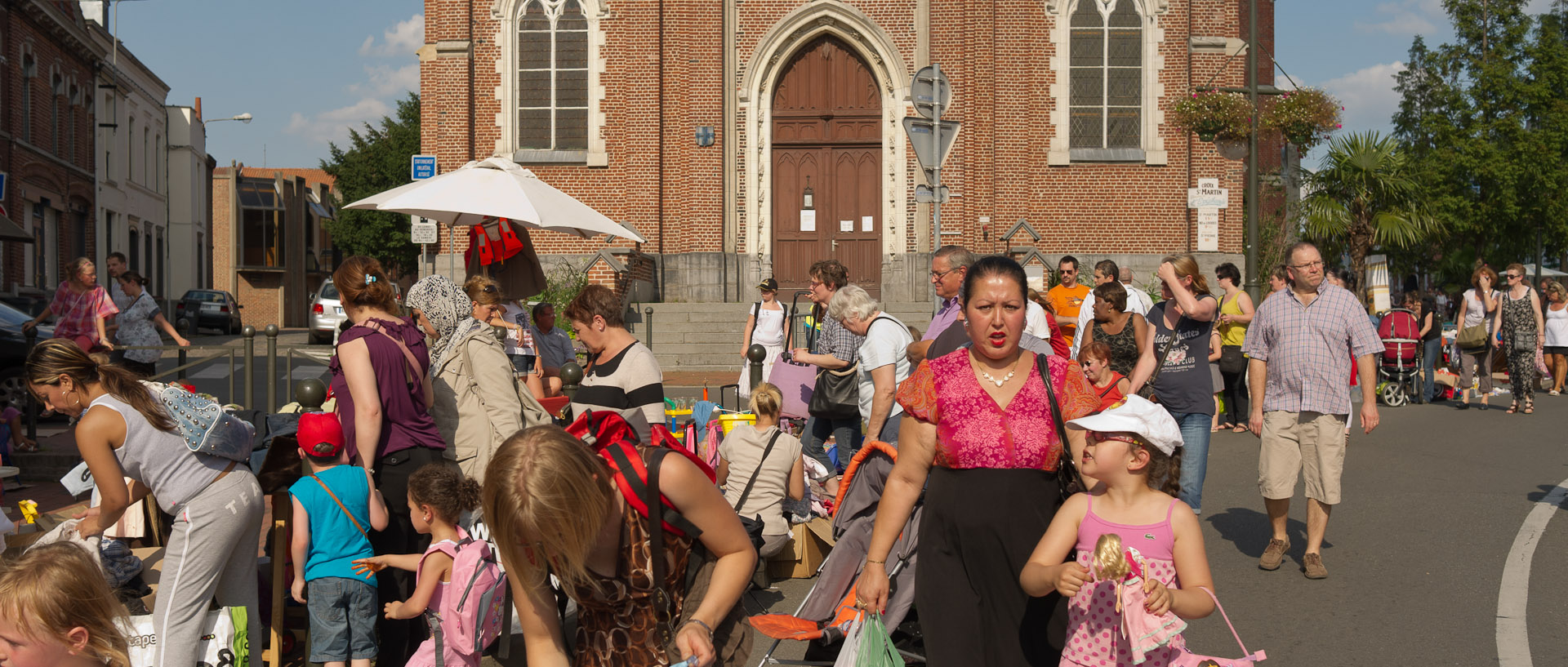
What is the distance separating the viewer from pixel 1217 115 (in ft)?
65.4

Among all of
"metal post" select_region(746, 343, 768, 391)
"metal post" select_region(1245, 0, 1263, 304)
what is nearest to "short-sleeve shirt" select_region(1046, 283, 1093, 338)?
"metal post" select_region(746, 343, 768, 391)

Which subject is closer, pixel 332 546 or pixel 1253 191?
pixel 332 546

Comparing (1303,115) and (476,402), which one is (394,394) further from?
(1303,115)

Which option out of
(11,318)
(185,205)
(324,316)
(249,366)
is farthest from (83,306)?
(185,205)

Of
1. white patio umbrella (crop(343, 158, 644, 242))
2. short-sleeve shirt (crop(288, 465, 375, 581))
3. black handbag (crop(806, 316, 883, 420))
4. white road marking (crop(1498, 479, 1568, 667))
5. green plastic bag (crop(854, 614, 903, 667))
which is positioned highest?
white patio umbrella (crop(343, 158, 644, 242))

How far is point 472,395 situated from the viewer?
221 inches

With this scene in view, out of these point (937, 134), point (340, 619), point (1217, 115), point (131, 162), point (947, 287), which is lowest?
point (340, 619)

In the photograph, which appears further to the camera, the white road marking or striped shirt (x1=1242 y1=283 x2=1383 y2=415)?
striped shirt (x1=1242 y1=283 x2=1383 y2=415)

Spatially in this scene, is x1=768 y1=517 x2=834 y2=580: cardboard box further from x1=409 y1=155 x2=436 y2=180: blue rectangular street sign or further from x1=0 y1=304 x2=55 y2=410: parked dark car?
x1=409 y1=155 x2=436 y2=180: blue rectangular street sign

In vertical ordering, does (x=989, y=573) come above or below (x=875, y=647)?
above

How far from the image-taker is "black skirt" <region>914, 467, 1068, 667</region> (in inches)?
145

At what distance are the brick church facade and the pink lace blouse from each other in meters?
18.8

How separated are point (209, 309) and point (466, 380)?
39744mm

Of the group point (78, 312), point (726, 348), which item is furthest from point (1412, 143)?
point (78, 312)
